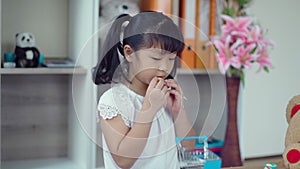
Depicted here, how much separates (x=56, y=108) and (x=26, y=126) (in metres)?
0.13

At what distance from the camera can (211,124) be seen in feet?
2.08

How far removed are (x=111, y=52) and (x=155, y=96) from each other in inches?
3.9

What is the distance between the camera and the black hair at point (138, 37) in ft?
1.77

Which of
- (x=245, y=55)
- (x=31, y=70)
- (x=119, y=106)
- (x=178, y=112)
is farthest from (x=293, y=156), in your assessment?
(x=31, y=70)

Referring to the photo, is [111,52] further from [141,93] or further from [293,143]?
[293,143]

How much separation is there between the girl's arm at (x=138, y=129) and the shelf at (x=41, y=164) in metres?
0.79

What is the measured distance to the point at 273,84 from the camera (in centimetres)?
180

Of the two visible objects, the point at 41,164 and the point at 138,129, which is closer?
the point at 138,129

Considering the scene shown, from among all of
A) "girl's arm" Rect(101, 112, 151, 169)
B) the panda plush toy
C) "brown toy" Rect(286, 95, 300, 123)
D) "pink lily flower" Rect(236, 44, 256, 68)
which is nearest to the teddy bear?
"brown toy" Rect(286, 95, 300, 123)

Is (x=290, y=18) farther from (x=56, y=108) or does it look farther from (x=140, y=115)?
(x=140, y=115)

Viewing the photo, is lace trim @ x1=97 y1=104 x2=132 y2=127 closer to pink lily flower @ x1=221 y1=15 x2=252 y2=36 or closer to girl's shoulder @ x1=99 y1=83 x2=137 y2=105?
girl's shoulder @ x1=99 y1=83 x2=137 y2=105

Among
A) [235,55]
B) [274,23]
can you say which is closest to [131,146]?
[235,55]

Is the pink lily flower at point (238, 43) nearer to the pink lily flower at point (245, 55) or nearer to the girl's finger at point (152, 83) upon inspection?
the pink lily flower at point (245, 55)

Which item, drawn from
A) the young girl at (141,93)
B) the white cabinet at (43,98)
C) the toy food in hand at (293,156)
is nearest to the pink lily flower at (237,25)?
the white cabinet at (43,98)
